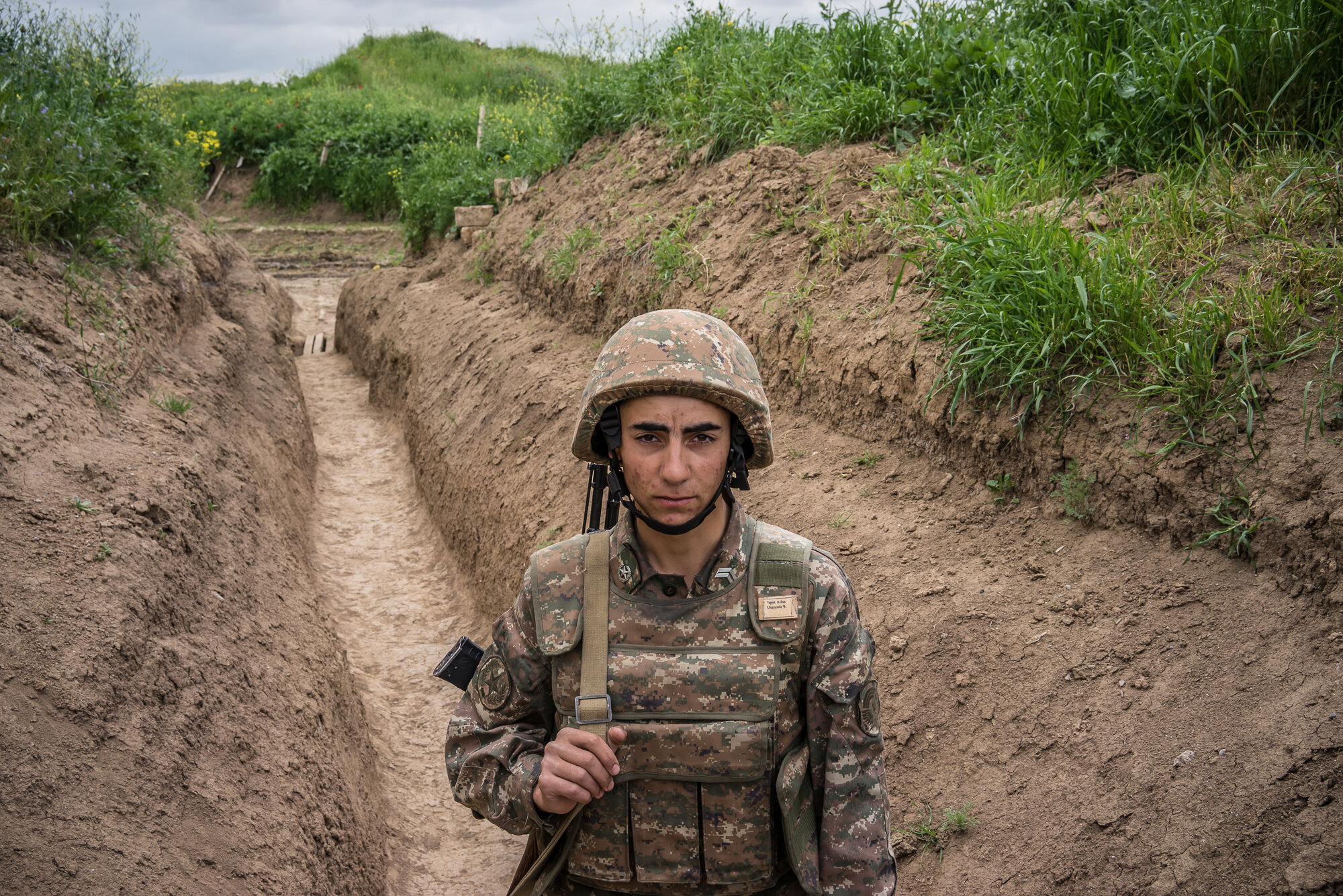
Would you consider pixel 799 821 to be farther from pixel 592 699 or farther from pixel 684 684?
pixel 592 699

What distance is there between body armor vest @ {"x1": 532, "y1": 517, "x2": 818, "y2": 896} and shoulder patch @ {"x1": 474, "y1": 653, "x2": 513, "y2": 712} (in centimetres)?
10

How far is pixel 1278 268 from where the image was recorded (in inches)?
126

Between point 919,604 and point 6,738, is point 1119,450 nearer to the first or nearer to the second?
point 919,604

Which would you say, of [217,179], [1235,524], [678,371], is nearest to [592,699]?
[678,371]

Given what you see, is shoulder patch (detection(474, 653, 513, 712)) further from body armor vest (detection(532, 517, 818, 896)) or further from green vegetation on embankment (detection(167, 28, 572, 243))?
green vegetation on embankment (detection(167, 28, 572, 243))

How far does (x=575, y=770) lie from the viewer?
5.57 ft

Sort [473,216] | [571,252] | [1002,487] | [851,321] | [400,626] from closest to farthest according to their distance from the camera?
[1002,487] → [851,321] → [400,626] → [571,252] → [473,216]

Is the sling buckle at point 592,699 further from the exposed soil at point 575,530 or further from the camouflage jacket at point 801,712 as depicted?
the exposed soil at point 575,530

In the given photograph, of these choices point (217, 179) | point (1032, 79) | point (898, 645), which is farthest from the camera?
point (217, 179)

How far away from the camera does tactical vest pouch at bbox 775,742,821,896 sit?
181 cm

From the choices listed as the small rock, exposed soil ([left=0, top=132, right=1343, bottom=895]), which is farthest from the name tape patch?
the small rock

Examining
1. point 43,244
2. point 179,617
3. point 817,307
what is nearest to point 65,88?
point 43,244

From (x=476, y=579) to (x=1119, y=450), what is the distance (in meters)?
4.26

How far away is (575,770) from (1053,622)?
194 centimetres
